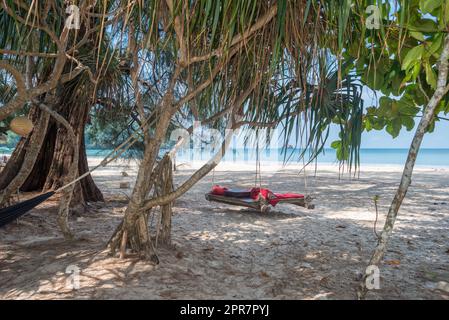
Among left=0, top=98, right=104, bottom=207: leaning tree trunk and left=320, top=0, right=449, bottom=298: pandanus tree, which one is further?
left=0, top=98, right=104, bottom=207: leaning tree trunk

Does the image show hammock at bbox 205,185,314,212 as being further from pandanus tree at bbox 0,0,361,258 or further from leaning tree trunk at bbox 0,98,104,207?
pandanus tree at bbox 0,0,361,258

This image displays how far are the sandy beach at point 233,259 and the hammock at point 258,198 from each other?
168mm

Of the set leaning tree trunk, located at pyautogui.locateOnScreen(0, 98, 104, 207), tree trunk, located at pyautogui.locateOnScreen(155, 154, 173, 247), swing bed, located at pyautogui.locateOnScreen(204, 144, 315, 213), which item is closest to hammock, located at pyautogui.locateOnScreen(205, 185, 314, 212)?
swing bed, located at pyautogui.locateOnScreen(204, 144, 315, 213)

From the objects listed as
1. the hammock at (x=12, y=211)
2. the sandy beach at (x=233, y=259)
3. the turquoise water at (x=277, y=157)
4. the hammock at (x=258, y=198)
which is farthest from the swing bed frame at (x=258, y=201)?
the hammock at (x=12, y=211)

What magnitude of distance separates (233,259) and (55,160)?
3.33 metres

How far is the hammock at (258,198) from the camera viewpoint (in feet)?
15.2

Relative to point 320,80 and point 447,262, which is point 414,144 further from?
point 447,262

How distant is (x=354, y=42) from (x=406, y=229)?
2.67m

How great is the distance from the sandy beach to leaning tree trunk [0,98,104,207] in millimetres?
446

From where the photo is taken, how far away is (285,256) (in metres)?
2.86

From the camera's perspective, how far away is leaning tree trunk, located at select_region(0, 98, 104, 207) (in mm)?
4219

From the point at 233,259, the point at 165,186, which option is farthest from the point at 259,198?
the point at 165,186

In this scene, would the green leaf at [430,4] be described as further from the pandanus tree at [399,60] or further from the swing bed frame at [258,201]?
the swing bed frame at [258,201]
